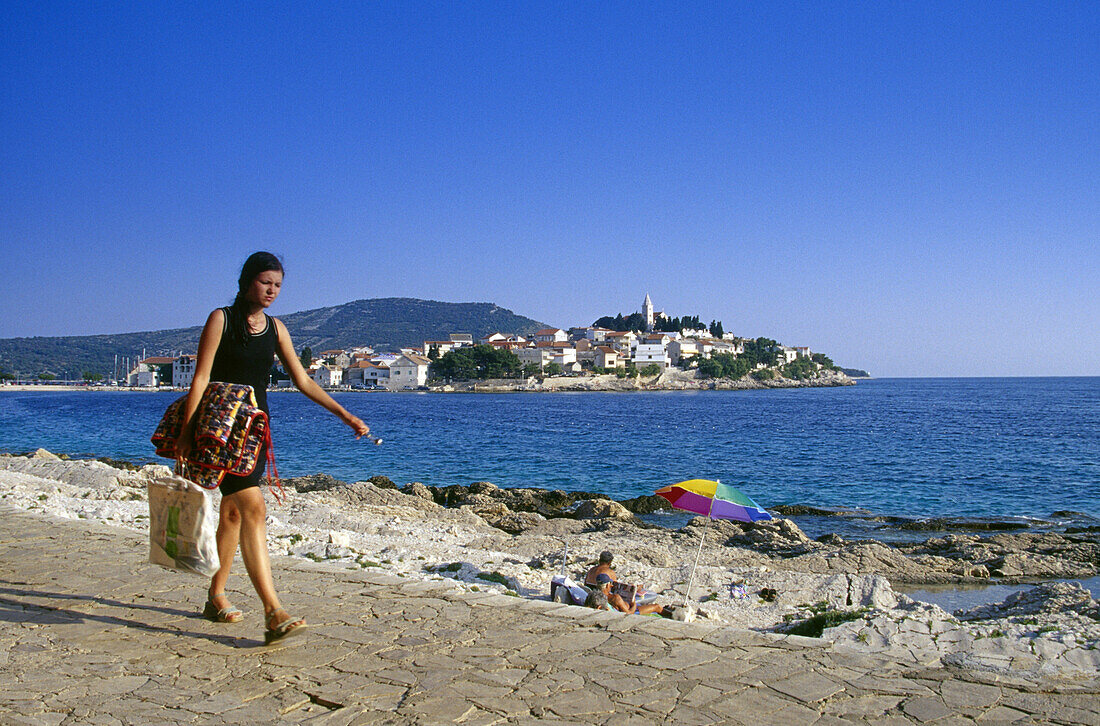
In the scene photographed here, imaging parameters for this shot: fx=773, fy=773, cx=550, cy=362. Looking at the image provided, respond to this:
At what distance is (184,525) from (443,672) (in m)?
1.59

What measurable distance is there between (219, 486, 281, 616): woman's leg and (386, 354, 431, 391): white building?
12850 centimetres

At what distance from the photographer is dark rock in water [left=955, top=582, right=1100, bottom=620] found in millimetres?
7531

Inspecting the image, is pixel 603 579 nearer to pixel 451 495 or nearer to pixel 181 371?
pixel 451 495

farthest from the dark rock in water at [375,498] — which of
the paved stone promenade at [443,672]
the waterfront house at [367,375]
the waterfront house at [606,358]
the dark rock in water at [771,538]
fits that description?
the waterfront house at [606,358]

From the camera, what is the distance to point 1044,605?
7.79 m

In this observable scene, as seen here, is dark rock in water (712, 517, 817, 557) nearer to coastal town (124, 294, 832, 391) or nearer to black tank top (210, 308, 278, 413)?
black tank top (210, 308, 278, 413)

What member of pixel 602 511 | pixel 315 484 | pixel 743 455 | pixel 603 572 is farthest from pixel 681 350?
pixel 603 572

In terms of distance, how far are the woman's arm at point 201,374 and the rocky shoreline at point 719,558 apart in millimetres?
347

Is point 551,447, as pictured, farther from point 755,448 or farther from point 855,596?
point 855,596

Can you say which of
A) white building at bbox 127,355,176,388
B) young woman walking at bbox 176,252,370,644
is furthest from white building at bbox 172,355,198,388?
young woman walking at bbox 176,252,370,644

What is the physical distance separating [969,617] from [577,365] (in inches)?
5072

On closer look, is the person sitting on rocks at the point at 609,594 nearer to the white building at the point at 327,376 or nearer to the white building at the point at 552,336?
the white building at the point at 327,376

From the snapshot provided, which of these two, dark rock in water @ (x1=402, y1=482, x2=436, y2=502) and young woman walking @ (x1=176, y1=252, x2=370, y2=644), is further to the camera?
dark rock in water @ (x1=402, y1=482, x2=436, y2=502)

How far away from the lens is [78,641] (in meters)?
4.16
